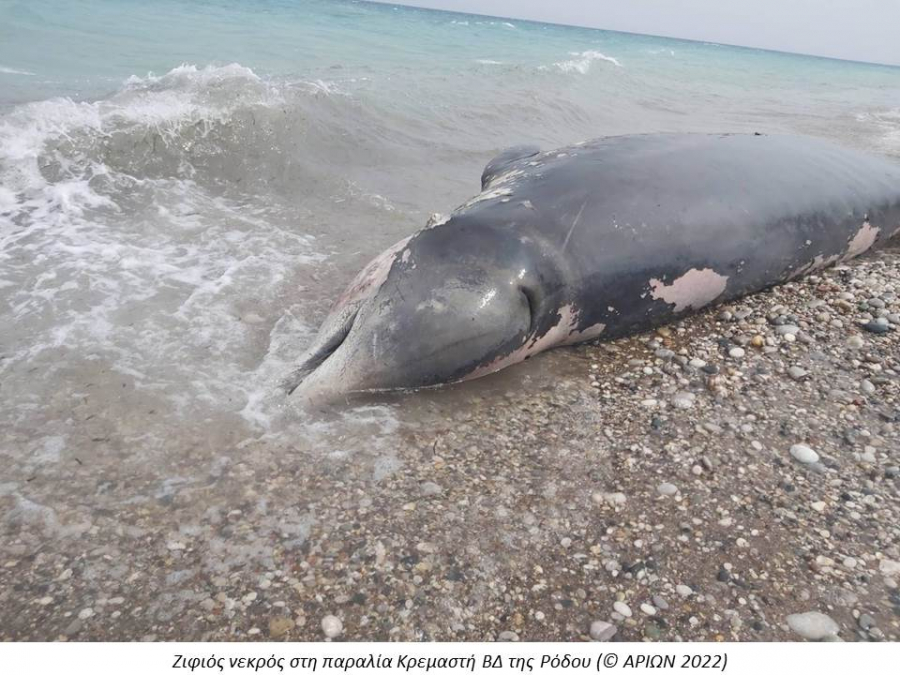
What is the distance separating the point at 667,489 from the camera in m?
2.84

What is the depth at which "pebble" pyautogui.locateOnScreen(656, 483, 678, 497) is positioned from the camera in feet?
9.25

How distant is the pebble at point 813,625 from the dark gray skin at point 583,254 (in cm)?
178

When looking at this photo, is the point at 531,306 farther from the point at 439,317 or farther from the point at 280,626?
the point at 280,626

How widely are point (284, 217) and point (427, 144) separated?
3.66 metres

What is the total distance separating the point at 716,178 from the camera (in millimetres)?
4168

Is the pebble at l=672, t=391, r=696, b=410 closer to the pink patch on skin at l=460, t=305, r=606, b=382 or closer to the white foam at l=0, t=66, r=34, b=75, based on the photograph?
the pink patch on skin at l=460, t=305, r=606, b=382

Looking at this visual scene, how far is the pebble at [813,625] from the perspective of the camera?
2.17 m

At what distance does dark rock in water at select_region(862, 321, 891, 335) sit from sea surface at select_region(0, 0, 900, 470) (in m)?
1.93

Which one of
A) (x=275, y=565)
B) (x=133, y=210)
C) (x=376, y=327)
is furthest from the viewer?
(x=133, y=210)

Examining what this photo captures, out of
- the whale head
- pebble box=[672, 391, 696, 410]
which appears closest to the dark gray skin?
the whale head

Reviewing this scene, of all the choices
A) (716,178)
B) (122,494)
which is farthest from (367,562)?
(716,178)

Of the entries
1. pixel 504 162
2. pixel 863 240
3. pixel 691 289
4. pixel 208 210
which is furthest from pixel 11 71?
pixel 863 240

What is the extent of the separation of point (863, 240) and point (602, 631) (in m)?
4.13
